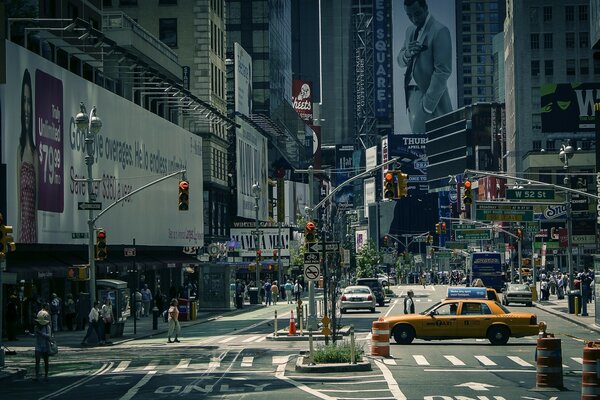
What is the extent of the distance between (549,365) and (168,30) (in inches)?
3590

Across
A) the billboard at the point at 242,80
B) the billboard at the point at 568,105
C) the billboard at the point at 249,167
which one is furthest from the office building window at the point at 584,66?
the billboard at the point at 242,80

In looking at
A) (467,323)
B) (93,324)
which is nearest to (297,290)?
(93,324)

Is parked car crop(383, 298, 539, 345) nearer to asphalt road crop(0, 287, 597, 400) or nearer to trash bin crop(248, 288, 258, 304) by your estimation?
asphalt road crop(0, 287, 597, 400)

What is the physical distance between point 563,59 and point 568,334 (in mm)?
145649

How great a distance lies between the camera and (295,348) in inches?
1736

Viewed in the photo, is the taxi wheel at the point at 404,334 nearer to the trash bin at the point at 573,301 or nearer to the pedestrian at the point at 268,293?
the trash bin at the point at 573,301

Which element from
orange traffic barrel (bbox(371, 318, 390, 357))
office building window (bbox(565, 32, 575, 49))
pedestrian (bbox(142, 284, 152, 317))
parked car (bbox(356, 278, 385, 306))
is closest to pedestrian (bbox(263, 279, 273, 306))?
parked car (bbox(356, 278, 385, 306))

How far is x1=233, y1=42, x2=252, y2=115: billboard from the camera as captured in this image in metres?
133

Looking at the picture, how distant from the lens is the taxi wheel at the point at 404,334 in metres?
43.6

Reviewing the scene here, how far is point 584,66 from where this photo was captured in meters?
192

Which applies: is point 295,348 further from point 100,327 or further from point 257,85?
point 257,85

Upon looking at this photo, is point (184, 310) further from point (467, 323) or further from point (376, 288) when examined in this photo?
point (467, 323)

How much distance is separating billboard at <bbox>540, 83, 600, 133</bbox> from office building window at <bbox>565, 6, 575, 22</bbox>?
35.4 m

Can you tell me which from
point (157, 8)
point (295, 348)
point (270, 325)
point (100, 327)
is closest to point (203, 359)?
point (295, 348)
